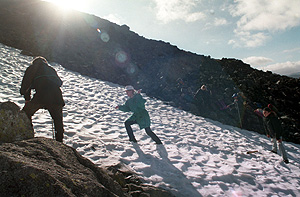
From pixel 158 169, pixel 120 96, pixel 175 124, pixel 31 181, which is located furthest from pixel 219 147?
pixel 120 96

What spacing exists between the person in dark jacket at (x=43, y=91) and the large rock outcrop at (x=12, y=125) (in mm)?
847

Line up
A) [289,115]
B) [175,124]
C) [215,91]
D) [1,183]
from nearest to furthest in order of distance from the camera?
1. [1,183]
2. [175,124]
3. [289,115]
4. [215,91]

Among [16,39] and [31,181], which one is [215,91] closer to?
[31,181]

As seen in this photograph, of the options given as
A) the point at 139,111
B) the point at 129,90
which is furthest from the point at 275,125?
the point at 129,90

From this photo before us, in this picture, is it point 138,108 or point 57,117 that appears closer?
point 57,117

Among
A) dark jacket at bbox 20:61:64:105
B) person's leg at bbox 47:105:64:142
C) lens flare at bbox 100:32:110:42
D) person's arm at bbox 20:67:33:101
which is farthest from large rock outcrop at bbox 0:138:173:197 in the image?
lens flare at bbox 100:32:110:42

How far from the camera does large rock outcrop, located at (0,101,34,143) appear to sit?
2896 mm

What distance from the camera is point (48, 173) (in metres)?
2.05

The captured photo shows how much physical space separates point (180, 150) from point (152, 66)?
14481 mm

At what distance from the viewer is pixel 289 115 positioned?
11391mm

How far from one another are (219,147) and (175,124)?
102 inches

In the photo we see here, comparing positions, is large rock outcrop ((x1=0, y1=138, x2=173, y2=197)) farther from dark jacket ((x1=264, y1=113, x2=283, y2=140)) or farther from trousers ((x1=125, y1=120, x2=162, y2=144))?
dark jacket ((x1=264, y1=113, x2=283, y2=140))

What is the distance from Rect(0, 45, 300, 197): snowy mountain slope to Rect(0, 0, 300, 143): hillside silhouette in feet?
8.91

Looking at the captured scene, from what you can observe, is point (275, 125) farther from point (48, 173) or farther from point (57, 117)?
point (48, 173)
